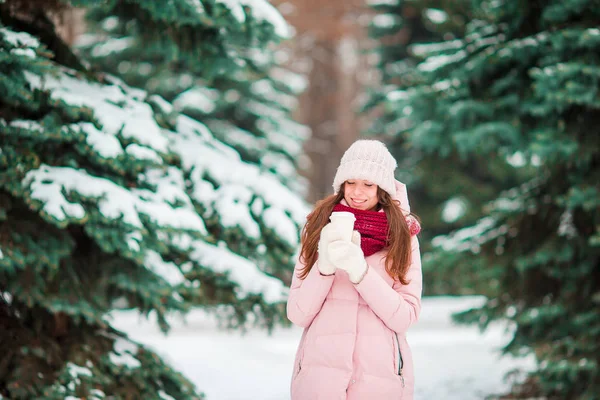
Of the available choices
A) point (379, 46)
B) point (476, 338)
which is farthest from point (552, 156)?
point (379, 46)

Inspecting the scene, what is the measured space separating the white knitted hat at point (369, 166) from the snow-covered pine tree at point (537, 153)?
364 centimetres

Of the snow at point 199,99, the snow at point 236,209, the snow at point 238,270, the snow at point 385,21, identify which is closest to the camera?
the snow at point 238,270

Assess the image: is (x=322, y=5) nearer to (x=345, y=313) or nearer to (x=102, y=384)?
(x=102, y=384)

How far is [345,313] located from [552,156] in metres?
4.32

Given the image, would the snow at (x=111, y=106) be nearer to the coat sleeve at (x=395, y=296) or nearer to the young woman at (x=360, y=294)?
the young woman at (x=360, y=294)

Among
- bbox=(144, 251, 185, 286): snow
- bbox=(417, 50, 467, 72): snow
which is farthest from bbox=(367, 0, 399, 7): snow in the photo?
bbox=(144, 251, 185, 286): snow

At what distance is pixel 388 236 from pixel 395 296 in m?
0.32

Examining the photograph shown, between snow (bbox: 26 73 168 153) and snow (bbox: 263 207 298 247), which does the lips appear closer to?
snow (bbox: 26 73 168 153)

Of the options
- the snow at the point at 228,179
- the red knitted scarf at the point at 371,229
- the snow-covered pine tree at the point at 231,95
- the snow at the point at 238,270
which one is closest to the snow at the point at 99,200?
the snow at the point at 238,270

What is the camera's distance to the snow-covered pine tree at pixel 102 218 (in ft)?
16.9

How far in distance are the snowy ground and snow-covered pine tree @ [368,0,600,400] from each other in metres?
0.70

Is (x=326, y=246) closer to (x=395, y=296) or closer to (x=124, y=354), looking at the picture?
(x=395, y=296)

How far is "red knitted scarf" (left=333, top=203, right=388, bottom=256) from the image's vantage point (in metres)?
3.53

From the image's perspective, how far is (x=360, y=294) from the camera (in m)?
3.43
